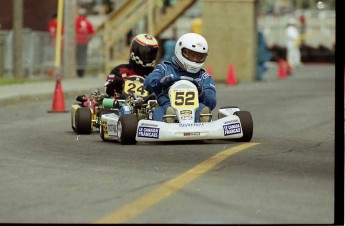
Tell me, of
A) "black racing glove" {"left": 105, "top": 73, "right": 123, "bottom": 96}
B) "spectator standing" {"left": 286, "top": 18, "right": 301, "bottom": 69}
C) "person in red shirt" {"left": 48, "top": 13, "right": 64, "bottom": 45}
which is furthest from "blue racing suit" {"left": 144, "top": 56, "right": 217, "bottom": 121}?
"spectator standing" {"left": 286, "top": 18, "right": 301, "bottom": 69}

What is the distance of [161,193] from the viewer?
31.6 ft

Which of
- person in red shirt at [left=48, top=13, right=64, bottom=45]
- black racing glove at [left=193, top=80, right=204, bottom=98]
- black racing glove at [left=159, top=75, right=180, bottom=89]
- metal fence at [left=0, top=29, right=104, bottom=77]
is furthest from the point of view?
person in red shirt at [left=48, top=13, right=64, bottom=45]

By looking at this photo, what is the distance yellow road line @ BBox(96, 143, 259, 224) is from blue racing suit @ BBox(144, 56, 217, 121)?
198cm

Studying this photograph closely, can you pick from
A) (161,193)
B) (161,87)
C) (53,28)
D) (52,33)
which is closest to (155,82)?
(161,87)

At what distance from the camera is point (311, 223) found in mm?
8492

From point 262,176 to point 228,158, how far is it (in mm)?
1551

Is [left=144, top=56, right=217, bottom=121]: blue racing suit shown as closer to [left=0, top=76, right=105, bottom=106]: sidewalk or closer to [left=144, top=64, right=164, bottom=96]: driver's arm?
[left=144, top=64, right=164, bottom=96]: driver's arm

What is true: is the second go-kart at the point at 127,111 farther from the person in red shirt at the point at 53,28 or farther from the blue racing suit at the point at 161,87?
the person in red shirt at the point at 53,28

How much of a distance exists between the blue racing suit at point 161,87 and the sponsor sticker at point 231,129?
1.58 ft

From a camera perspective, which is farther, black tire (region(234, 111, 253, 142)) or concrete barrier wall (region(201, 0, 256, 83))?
concrete barrier wall (region(201, 0, 256, 83))

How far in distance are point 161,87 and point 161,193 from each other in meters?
5.14

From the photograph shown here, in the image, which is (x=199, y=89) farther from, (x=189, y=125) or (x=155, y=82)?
(x=189, y=125)

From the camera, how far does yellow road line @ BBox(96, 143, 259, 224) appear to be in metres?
8.49

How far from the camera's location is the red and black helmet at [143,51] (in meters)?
16.5
